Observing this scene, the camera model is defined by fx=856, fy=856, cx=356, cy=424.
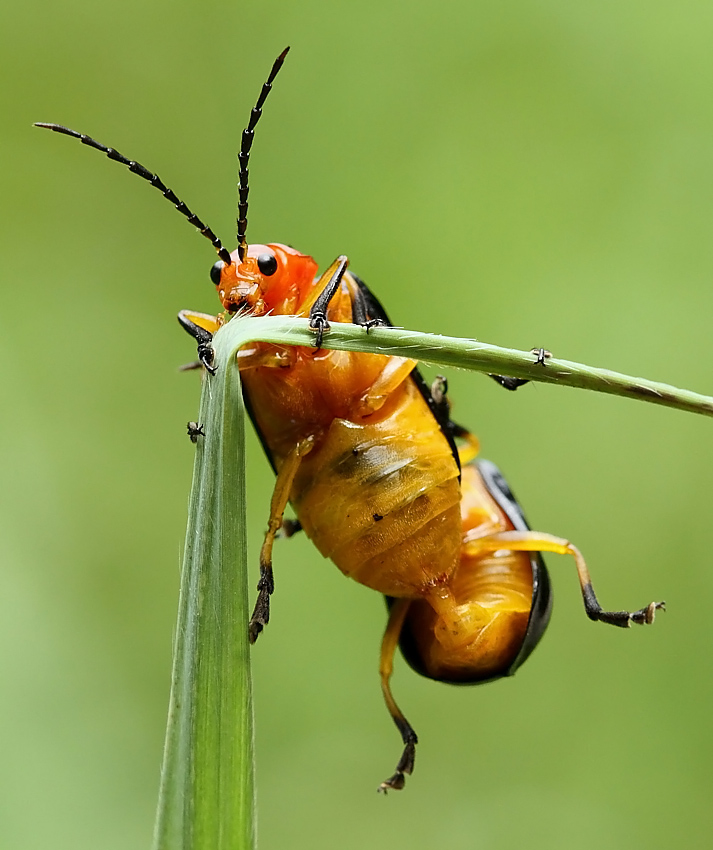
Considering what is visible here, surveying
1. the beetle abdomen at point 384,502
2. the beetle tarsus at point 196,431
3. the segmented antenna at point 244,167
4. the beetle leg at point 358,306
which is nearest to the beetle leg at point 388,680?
the beetle abdomen at point 384,502

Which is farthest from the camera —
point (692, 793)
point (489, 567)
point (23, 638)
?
point (692, 793)

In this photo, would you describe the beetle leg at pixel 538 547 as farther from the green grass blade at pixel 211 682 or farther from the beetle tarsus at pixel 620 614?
the green grass blade at pixel 211 682

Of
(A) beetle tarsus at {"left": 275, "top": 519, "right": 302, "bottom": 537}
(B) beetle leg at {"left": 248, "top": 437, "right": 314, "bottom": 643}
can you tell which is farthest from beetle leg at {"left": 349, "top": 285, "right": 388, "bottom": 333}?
(A) beetle tarsus at {"left": 275, "top": 519, "right": 302, "bottom": 537}

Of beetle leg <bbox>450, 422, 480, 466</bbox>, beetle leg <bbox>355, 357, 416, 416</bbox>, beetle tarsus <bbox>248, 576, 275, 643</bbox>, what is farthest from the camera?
beetle leg <bbox>450, 422, 480, 466</bbox>

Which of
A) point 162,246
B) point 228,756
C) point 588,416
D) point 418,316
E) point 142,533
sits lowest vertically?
point 228,756

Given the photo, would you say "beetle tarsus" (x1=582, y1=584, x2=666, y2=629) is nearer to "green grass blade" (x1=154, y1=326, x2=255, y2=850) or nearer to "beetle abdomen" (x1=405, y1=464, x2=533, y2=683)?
"beetle abdomen" (x1=405, y1=464, x2=533, y2=683)

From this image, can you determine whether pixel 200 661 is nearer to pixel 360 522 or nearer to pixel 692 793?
pixel 360 522

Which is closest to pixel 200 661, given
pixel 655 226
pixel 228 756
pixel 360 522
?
pixel 228 756
